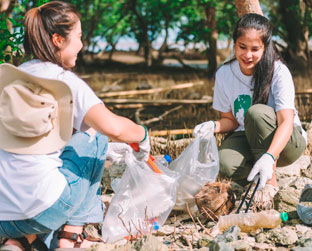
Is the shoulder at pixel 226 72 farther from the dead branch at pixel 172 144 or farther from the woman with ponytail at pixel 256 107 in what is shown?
the dead branch at pixel 172 144

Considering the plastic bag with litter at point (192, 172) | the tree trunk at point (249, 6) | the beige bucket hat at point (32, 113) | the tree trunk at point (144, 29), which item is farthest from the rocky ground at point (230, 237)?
the tree trunk at point (144, 29)

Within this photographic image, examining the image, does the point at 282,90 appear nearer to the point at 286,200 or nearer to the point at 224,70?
the point at 224,70

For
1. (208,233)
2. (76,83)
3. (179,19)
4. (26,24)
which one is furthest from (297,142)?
(179,19)

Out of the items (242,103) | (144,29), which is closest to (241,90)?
(242,103)

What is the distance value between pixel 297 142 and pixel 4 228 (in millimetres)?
1715

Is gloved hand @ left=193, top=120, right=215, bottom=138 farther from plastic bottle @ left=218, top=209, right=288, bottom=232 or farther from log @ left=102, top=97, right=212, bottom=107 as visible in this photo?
log @ left=102, top=97, right=212, bottom=107

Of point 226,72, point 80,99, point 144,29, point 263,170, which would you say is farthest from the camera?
point 144,29

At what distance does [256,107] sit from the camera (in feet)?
9.00

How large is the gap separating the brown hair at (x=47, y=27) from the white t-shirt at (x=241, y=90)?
128 centimetres

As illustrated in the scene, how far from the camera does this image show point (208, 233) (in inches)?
89.4

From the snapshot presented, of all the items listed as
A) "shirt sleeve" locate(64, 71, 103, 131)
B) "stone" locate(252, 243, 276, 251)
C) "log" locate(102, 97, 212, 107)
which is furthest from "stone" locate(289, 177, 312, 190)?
"log" locate(102, 97, 212, 107)

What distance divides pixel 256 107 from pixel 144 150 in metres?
0.82

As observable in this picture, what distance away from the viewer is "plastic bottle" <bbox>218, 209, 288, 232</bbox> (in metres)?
2.34

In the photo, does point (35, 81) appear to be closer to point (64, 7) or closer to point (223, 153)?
point (64, 7)
